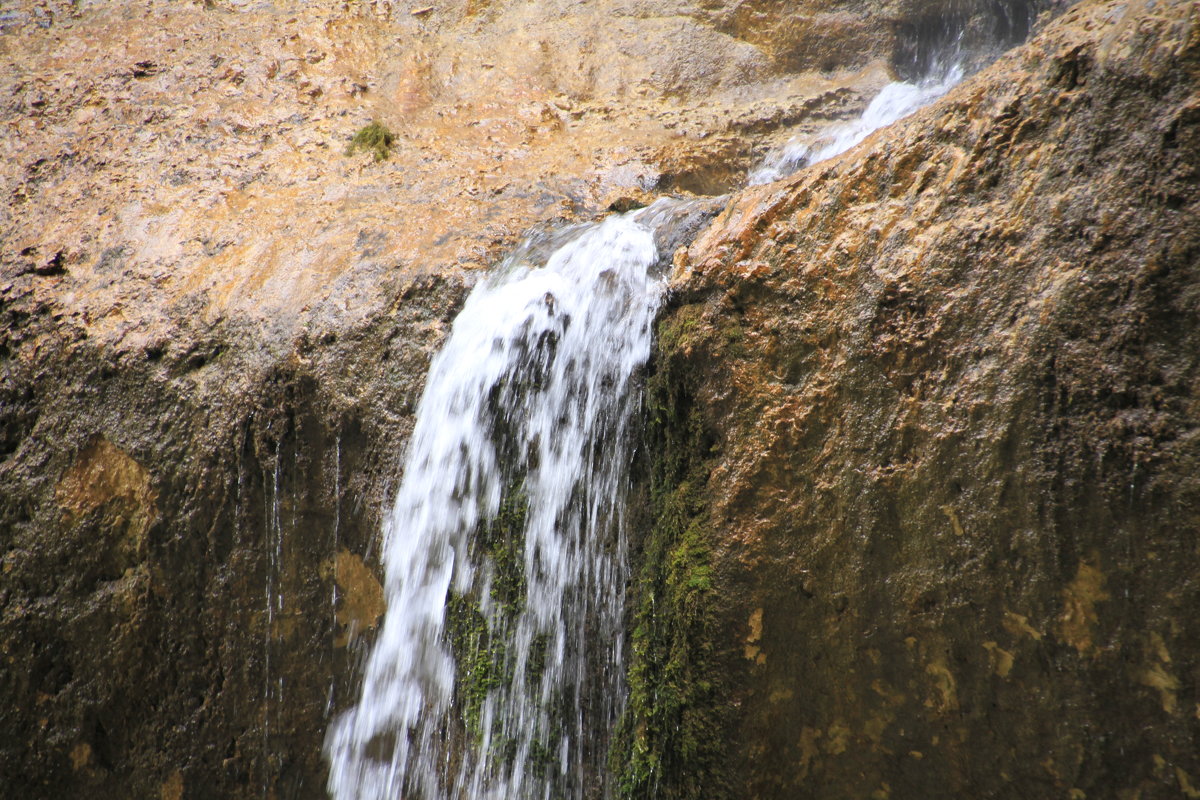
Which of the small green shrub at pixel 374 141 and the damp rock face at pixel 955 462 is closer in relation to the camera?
the damp rock face at pixel 955 462

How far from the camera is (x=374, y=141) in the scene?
4.34 m

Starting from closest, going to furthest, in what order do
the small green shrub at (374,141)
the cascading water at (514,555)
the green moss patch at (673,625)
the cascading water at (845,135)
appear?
the green moss patch at (673,625) < the cascading water at (514,555) < the small green shrub at (374,141) < the cascading water at (845,135)

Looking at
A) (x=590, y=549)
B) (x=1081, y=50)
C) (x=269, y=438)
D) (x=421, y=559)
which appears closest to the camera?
(x=1081, y=50)

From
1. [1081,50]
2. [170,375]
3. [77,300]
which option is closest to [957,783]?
[1081,50]

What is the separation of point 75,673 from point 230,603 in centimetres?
75

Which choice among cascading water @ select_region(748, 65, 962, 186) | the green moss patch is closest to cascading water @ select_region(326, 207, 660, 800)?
the green moss patch

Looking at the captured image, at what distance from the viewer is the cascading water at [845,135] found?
14.6 feet

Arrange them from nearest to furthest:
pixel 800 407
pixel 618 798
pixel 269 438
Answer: pixel 800 407, pixel 618 798, pixel 269 438

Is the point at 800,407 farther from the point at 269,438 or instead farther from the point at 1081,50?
the point at 269,438

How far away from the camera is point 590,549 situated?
2322 millimetres

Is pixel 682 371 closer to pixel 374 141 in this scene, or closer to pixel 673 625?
pixel 673 625

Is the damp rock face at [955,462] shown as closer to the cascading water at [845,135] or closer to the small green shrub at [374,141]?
the cascading water at [845,135]

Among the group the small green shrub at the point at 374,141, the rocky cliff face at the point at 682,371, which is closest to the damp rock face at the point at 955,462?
the rocky cliff face at the point at 682,371

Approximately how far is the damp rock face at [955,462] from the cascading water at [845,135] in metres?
2.49
